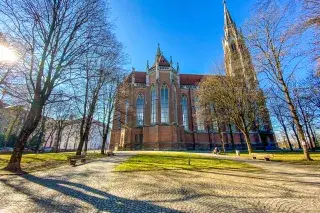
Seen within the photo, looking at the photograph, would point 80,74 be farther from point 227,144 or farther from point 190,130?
point 227,144

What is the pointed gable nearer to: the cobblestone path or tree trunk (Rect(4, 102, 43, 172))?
tree trunk (Rect(4, 102, 43, 172))

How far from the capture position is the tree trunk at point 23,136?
30.8ft

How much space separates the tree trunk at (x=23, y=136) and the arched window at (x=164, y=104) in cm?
2888

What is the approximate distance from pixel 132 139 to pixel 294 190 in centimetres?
3520

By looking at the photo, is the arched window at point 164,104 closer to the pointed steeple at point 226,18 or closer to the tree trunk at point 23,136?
the pointed steeple at point 226,18

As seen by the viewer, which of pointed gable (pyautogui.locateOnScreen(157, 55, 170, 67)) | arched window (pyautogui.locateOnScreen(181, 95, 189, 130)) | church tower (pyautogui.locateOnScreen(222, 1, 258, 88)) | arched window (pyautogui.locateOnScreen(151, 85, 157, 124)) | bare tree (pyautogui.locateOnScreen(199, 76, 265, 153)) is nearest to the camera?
church tower (pyautogui.locateOnScreen(222, 1, 258, 88))

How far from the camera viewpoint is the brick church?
123 ft

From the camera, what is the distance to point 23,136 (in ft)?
32.9

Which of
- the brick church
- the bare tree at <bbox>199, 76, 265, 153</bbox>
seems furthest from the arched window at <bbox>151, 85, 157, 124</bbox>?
the bare tree at <bbox>199, 76, 265, 153</bbox>

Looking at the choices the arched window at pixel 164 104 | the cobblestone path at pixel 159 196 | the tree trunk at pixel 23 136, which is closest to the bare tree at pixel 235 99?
the cobblestone path at pixel 159 196

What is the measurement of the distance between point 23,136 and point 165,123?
28.9 meters

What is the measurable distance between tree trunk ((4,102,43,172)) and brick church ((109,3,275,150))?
85.0ft

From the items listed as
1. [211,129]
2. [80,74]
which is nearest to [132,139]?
[211,129]

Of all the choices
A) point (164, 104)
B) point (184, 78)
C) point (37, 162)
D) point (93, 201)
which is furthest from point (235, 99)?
point (184, 78)
